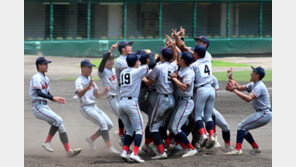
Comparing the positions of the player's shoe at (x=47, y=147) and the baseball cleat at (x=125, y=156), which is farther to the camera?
the player's shoe at (x=47, y=147)

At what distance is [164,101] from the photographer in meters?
8.77

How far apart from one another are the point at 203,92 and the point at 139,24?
19.7m

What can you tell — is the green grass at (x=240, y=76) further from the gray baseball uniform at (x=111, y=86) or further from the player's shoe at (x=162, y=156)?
the player's shoe at (x=162, y=156)

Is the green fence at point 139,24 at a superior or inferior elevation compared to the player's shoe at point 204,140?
superior

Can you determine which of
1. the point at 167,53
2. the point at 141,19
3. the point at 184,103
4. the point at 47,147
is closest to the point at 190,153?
the point at 184,103

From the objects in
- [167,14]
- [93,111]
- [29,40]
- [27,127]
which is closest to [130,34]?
[167,14]

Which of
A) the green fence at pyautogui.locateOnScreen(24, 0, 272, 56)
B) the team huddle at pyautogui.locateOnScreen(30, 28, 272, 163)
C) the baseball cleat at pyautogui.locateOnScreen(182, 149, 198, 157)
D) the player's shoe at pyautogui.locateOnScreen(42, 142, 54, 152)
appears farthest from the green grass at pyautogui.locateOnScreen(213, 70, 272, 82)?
the player's shoe at pyautogui.locateOnScreen(42, 142, 54, 152)

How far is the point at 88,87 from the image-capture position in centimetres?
880

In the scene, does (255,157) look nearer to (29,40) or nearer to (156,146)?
(156,146)

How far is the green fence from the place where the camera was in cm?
2606

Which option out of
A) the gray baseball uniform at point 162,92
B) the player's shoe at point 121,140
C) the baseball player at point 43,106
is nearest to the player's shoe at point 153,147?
the gray baseball uniform at point 162,92

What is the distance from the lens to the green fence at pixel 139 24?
26062mm

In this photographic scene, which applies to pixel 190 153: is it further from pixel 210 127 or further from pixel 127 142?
pixel 127 142

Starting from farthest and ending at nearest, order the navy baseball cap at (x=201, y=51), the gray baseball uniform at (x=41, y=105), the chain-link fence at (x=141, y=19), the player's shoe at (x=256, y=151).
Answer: the chain-link fence at (x=141, y=19), the navy baseball cap at (x=201, y=51), the player's shoe at (x=256, y=151), the gray baseball uniform at (x=41, y=105)
